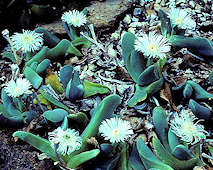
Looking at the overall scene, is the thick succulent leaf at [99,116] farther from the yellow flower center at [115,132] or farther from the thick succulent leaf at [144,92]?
the thick succulent leaf at [144,92]

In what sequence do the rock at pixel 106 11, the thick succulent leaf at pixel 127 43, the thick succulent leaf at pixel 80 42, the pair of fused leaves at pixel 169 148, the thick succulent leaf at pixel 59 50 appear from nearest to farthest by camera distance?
the pair of fused leaves at pixel 169 148 < the thick succulent leaf at pixel 127 43 < the thick succulent leaf at pixel 59 50 < the thick succulent leaf at pixel 80 42 < the rock at pixel 106 11

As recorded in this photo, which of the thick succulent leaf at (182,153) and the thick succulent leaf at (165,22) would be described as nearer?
the thick succulent leaf at (182,153)

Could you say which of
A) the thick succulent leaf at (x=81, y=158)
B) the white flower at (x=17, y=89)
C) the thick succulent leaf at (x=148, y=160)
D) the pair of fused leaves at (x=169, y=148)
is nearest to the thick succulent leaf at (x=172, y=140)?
the pair of fused leaves at (x=169, y=148)

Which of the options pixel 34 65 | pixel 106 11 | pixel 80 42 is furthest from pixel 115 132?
pixel 106 11

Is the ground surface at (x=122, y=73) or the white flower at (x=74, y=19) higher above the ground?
the white flower at (x=74, y=19)

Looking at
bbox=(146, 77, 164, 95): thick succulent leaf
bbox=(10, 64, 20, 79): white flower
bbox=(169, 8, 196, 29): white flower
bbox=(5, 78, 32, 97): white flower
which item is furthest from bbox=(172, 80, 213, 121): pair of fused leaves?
bbox=(10, 64, 20, 79): white flower

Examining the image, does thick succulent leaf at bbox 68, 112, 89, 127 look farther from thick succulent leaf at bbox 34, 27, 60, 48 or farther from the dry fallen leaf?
thick succulent leaf at bbox 34, 27, 60, 48

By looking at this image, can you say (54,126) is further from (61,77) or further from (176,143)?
(176,143)
